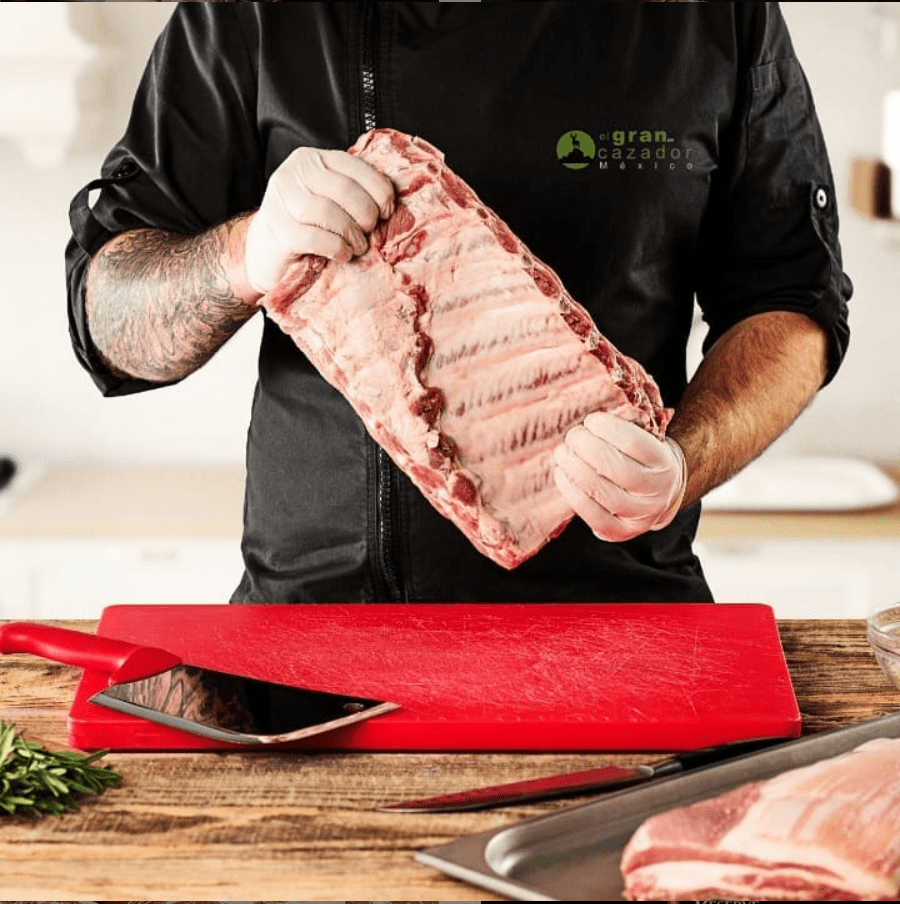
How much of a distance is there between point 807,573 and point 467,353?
5.68ft

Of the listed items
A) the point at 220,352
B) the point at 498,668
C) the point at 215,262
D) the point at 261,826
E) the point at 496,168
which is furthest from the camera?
the point at 220,352

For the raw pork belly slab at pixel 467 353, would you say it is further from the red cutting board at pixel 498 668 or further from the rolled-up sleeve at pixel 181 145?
the rolled-up sleeve at pixel 181 145

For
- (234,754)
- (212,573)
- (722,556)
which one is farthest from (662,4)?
(212,573)

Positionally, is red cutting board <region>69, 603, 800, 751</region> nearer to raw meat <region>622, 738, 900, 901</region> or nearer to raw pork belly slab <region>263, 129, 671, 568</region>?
raw pork belly slab <region>263, 129, 671, 568</region>

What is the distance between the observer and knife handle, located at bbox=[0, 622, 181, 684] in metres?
1.58

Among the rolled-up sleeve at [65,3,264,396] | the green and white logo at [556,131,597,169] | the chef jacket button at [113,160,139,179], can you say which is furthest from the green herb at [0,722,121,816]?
the green and white logo at [556,131,597,169]

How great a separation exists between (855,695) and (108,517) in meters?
2.04

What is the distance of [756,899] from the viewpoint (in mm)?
1199

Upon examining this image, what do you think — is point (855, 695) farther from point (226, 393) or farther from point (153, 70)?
point (226, 393)

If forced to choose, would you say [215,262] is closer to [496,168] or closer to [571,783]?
[496,168]

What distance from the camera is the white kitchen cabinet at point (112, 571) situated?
3219mm

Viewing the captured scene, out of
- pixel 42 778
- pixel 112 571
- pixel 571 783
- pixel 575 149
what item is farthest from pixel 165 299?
pixel 112 571

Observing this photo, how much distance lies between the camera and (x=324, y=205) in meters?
1.58

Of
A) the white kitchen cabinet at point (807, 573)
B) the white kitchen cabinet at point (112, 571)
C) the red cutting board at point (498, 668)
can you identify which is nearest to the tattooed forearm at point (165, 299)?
the red cutting board at point (498, 668)
